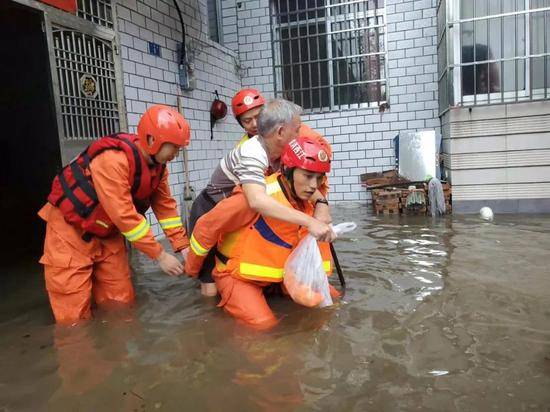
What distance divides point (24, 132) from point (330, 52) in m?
5.30

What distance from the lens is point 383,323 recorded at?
2.86 metres

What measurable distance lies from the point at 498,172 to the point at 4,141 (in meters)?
6.70

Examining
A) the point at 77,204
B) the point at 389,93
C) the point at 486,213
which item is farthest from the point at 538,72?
the point at 77,204

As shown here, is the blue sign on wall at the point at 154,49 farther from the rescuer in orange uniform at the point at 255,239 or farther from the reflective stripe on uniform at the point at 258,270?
the reflective stripe on uniform at the point at 258,270

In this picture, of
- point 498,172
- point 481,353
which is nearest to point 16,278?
point 481,353

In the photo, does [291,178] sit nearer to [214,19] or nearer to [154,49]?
[154,49]

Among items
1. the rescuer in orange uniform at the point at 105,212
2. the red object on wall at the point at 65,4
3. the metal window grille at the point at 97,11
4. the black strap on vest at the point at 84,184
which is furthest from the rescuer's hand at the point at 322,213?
the metal window grille at the point at 97,11

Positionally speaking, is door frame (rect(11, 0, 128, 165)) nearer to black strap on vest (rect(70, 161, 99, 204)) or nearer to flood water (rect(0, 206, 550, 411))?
flood water (rect(0, 206, 550, 411))

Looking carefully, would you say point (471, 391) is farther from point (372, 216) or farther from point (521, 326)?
point (372, 216)

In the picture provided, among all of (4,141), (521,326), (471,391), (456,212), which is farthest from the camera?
(456,212)

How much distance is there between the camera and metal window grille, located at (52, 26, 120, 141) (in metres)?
4.50

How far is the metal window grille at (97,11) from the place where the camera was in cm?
475

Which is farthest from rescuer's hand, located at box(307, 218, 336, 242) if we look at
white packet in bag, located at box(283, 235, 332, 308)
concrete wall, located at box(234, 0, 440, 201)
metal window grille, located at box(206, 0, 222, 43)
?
metal window grille, located at box(206, 0, 222, 43)

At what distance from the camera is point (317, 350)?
2525mm
